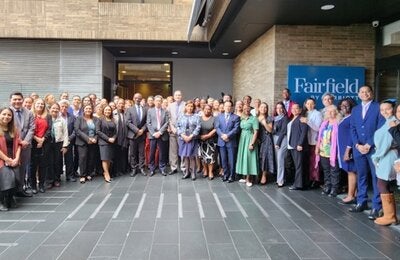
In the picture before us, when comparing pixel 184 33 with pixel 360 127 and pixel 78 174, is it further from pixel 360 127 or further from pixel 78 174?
pixel 360 127

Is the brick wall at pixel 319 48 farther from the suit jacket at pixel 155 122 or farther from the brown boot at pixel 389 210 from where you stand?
the brown boot at pixel 389 210

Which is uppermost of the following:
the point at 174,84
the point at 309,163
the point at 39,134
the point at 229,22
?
the point at 229,22

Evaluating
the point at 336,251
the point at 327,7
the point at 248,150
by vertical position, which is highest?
the point at 327,7

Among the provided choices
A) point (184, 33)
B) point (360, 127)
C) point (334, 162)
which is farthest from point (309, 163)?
point (184, 33)

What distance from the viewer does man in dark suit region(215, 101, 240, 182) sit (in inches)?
322

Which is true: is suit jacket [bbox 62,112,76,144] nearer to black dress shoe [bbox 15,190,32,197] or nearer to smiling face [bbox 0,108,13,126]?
black dress shoe [bbox 15,190,32,197]

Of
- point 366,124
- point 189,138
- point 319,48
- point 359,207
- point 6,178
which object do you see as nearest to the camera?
point 366,124

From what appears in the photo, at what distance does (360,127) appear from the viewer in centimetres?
588

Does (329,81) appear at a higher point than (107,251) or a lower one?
higher

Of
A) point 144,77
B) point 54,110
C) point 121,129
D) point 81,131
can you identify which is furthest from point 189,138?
point 144,77

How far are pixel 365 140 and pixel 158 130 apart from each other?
15.2ft

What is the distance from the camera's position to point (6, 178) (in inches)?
233

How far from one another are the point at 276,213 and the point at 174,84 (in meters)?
10.2

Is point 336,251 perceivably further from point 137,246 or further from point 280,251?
point 137,246
